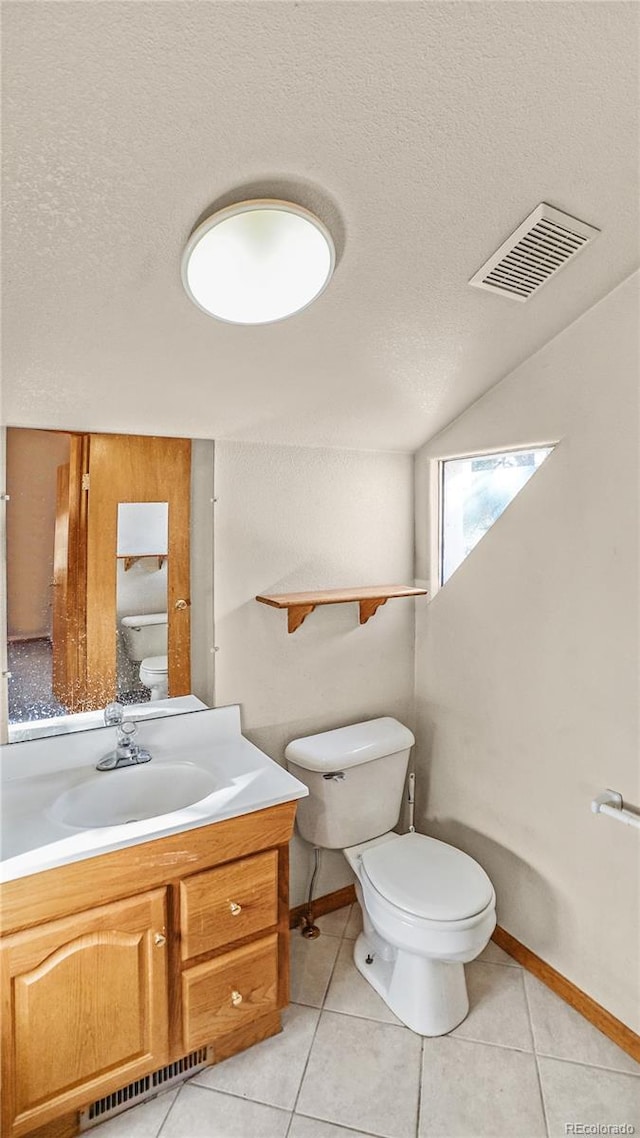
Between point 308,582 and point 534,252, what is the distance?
1243 mm

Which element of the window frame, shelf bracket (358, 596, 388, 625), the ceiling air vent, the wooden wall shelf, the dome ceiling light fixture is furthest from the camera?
the window frame

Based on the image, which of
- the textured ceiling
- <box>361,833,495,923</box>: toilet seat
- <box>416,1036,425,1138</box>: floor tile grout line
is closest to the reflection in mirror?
the textured ceiling

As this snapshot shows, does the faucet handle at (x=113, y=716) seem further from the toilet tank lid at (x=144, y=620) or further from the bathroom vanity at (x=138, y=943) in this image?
the toilet tank lid at (x=144, y=620)

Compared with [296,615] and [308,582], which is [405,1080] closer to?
[296,615]

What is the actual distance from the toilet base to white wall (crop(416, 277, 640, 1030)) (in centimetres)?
36

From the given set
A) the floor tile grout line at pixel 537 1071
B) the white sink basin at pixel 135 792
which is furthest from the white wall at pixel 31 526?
the floor tile grout line at pixel 537 1071

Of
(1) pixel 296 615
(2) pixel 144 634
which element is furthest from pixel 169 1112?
(1) pixel 296 615

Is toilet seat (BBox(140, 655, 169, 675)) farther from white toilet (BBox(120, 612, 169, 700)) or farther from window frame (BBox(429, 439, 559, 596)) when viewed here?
window frame (BBox(429, 439, 559, 596))

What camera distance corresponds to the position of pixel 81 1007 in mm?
1294

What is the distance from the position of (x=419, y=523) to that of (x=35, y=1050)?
1.97 meters

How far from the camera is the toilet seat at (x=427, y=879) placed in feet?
5.29

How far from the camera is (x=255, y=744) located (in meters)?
2.02

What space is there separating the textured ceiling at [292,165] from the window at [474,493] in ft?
1.68

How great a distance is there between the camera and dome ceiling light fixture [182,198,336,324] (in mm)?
1057
